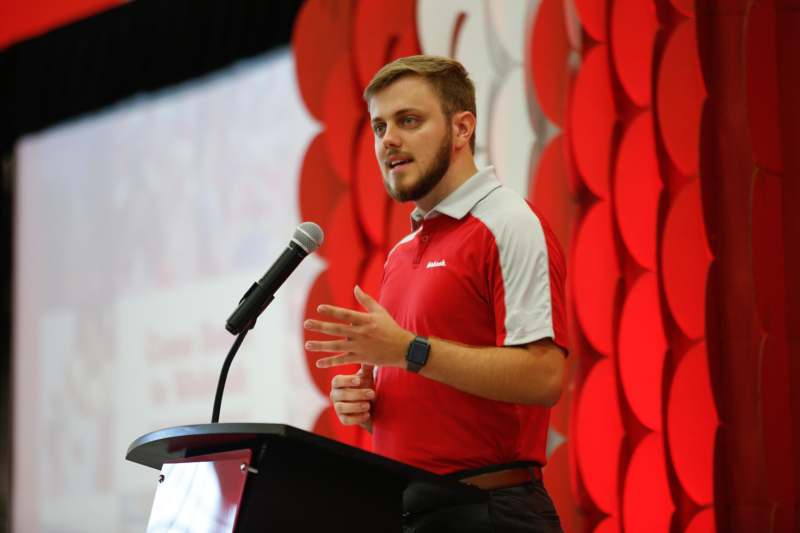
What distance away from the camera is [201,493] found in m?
1.55

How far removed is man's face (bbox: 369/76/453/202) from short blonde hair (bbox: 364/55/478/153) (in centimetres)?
1

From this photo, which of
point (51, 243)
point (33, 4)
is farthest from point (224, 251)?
point (33, 4)

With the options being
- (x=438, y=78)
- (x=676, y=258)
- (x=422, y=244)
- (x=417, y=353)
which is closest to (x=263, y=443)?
(x=417, y=353)

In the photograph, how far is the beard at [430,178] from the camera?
1912 mm

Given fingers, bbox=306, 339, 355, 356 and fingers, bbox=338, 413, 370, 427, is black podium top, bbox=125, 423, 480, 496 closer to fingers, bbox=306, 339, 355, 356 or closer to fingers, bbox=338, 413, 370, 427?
fingers, bbox=306, 339, 355, 356

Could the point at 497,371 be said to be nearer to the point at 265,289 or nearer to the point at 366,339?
the point at 366,339

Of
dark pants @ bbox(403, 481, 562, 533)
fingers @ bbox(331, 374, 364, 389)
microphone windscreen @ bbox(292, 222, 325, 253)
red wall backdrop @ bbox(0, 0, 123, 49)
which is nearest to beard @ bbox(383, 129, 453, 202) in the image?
microphone windscreen @ bbox(292, 222, 325, 253)

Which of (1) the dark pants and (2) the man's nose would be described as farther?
(2) the man's nose

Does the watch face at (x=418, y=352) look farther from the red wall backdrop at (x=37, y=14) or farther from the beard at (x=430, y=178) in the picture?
the red wall backdrop at (x=37, y=14)

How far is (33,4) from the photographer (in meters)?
5.92

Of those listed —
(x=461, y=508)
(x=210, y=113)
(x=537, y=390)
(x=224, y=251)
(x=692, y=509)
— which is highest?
(x=210, y=113)

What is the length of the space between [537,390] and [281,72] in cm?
328

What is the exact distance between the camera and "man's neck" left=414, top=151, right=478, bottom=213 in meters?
1.94

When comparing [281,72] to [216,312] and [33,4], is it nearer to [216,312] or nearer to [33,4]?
[216,312]
